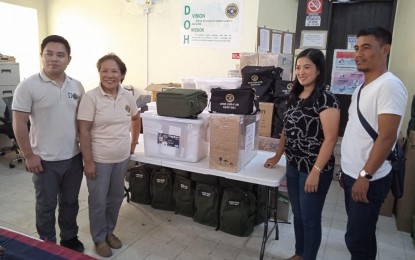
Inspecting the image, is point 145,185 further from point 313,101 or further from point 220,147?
point 313,101

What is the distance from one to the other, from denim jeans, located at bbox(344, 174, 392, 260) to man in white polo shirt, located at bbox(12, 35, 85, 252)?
1.71m

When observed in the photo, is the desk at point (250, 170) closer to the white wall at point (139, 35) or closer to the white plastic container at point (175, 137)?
the white plastic container at point (175, 137)

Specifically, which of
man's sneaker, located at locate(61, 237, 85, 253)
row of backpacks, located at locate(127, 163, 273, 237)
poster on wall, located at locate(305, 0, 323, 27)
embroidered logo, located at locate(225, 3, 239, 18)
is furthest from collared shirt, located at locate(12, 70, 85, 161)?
poster on wall, located at locate(305, 0, 323, 27)

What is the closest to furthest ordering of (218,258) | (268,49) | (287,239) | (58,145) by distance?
(58,145) → (218,258) → (287,239) → (268,49)

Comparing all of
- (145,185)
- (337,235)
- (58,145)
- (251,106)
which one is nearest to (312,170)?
(251,106)

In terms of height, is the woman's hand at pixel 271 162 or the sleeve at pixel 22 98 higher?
the sleeve at pixel 22 98

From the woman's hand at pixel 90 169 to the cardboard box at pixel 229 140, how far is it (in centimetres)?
78

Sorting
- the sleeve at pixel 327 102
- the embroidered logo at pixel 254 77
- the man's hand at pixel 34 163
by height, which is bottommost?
the man's hand at pixel 34 163

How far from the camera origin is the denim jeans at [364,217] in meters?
1.62

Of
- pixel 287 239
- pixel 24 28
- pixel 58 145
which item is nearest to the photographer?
pixel 58 145

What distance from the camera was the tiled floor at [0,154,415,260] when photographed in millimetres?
2410

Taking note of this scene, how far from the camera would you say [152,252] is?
2402 mm

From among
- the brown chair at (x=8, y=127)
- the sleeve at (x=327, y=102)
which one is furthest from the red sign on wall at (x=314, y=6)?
the brown chair at (x=8, y=127)

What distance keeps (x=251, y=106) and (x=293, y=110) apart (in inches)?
12.7
